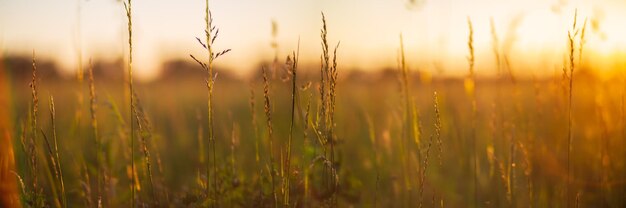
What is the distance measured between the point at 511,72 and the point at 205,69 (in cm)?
166

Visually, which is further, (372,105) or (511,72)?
(372,105)

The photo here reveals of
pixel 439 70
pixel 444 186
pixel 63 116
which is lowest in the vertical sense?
pixel 444 186

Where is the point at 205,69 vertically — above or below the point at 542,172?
above

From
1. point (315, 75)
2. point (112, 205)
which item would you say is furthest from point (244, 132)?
point (112, 205)

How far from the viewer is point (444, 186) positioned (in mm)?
3223

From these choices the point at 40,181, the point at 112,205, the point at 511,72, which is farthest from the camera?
the point at 40,181

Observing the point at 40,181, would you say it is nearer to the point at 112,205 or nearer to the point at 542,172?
the point at 112,205

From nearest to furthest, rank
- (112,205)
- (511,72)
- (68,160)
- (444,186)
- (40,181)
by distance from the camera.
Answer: (112,205) → (511,72) → (40,181) → (444,186) → (68,160)

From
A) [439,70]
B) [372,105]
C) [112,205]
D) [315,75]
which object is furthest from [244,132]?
[112,205]

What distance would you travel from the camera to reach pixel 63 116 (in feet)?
17.3

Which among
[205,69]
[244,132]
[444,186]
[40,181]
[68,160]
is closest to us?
[205,69]

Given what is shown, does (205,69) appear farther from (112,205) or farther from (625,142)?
(625,142)

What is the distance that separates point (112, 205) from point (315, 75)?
108 inches

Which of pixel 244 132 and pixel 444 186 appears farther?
pixel 244 132
